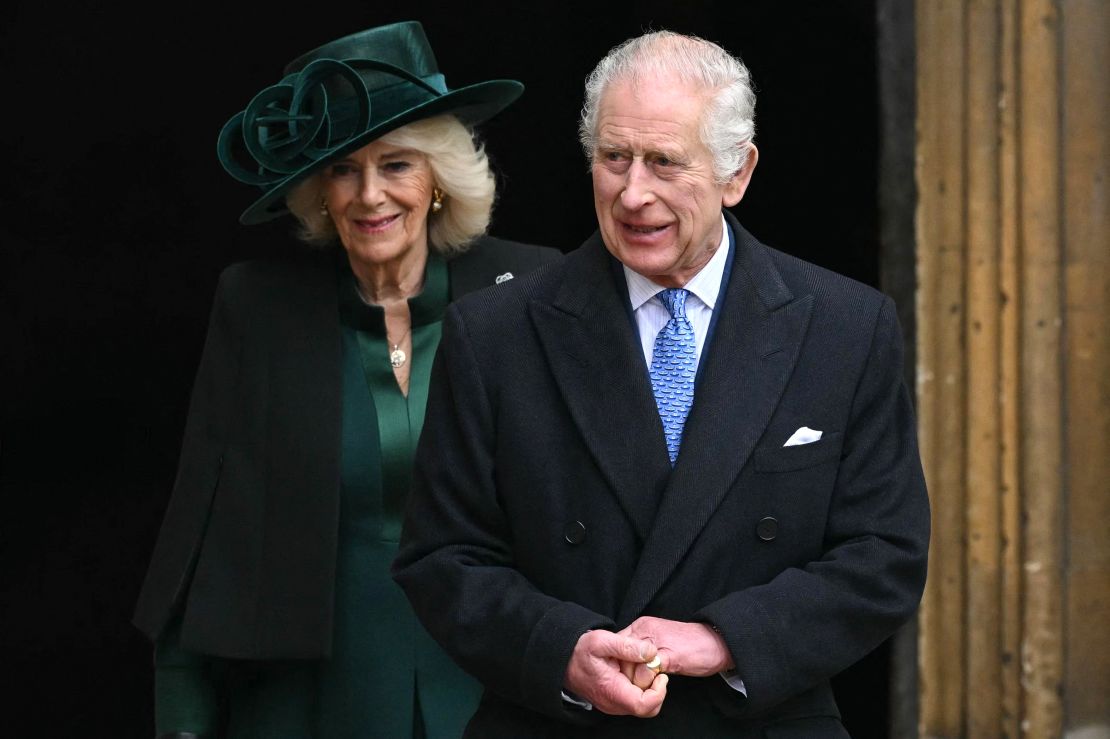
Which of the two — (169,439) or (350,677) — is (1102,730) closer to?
(350,677)

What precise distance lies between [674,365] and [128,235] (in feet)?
8.10

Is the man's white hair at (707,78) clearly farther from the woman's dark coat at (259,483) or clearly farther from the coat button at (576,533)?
the woman's dark coat at (259,483)

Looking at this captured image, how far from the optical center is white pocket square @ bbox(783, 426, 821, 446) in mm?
2533

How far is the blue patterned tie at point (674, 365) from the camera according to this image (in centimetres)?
259

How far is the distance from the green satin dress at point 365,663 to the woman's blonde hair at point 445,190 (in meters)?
0.32

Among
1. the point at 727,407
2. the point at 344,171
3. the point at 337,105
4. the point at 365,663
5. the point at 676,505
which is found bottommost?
the point at 365,663

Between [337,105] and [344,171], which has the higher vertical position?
[337,105]

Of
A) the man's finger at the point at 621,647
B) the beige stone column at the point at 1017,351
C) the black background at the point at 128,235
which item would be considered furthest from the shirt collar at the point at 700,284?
the black background at the point at 128,235

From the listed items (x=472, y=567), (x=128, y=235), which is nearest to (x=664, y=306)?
(x=472, y=567)

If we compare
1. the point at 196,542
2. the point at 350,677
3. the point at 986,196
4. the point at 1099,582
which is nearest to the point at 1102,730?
the point at 1099,582

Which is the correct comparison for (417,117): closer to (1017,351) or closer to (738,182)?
(738,182)

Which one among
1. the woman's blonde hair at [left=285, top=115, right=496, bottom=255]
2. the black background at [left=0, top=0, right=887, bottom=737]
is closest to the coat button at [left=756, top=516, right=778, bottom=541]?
the woman's blonde hair at [left=285, top=115, right=496, bottom=255]

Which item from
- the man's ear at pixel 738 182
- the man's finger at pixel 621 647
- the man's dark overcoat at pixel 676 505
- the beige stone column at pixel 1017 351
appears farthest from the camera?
the beige stone column at pixel 1017 351

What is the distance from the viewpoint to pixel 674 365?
2611 millimetres
